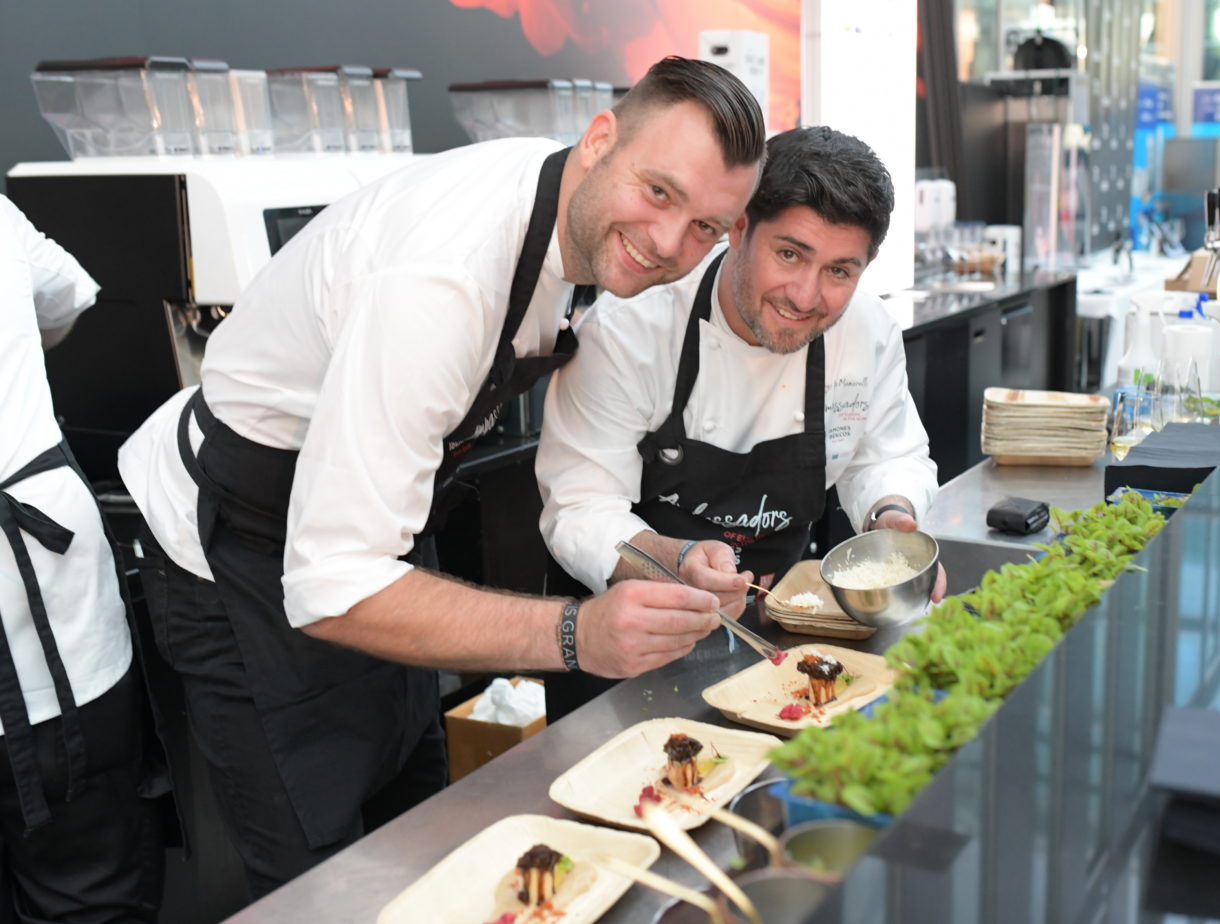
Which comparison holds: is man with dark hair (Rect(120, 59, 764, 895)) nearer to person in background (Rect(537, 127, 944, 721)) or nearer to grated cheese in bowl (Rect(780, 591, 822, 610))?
person in background (Rect(537, 127, 944, 721))

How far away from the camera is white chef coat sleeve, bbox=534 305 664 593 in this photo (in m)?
2.06

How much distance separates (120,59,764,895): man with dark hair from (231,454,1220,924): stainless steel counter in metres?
0.18

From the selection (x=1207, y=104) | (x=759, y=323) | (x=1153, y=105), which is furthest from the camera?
(x=1207, y=104)

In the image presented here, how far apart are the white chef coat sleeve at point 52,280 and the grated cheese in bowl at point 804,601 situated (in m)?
1.40

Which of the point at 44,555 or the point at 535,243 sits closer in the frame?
the point at 535,243

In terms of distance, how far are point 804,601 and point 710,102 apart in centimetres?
79

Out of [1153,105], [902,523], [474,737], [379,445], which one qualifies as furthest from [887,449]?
[1153,105]

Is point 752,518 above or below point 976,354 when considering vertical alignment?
above

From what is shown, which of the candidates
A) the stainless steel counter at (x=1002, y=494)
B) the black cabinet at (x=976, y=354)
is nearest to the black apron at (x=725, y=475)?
the stainless steel counter at (x=1002, y=494)

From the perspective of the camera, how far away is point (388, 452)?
1454 millimetres

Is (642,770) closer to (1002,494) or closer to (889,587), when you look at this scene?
(889,587)

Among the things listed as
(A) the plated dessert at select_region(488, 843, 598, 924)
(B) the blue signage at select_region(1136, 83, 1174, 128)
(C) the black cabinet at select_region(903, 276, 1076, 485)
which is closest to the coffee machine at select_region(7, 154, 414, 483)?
(A) the plated dessert at select_region(488, 843, 598, 924)

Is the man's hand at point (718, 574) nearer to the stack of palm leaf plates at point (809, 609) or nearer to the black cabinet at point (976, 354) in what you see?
the stack of palm leaf plates at point (809, 609)

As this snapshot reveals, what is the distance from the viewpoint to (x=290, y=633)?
5.95 ft
